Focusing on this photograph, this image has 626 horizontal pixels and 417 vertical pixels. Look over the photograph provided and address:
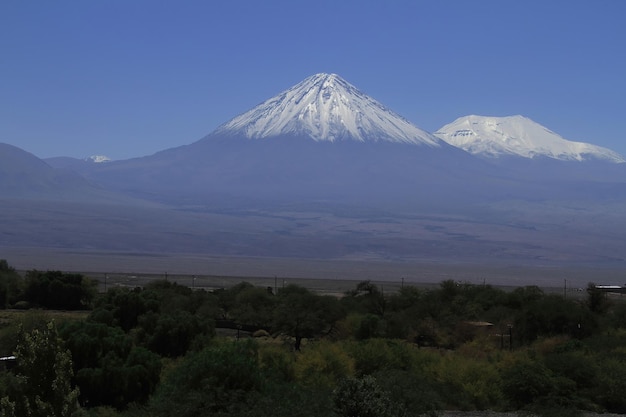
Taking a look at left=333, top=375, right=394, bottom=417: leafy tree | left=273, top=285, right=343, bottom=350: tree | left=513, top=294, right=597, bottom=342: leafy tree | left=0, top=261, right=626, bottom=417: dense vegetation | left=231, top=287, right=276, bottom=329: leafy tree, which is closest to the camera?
left=333, top=375, right=394, bottom=417: leafy tree

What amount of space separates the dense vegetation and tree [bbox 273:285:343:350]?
8 centimetres

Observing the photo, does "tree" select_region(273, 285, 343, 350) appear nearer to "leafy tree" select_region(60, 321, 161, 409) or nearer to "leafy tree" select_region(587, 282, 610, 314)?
"leafy tree" select_region(60, 321, 161, 409)

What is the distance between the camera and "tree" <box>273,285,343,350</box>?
42109 millimetres

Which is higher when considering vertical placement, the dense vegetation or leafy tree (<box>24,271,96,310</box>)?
leafy tree (<box>24,271,96,310</box>)

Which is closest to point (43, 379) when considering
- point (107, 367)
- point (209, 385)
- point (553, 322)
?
point (209, 385)

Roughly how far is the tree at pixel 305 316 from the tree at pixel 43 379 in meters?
24.9

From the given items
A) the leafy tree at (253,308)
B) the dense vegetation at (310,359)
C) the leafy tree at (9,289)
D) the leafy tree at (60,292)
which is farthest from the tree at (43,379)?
the leafy tree at (9,289)

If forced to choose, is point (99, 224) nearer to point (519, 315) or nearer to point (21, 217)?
point (21, 217)

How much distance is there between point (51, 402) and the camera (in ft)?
48.3

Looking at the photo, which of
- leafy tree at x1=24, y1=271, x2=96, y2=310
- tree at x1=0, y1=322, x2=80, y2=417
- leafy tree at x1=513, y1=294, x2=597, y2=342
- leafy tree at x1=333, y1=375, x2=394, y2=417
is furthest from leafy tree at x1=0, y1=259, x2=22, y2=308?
tree at x1=0, y1=322, x2=80, y2=417

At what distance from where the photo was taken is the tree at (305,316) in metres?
42.1

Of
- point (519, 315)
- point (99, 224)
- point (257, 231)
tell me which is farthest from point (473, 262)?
point (519, 315)

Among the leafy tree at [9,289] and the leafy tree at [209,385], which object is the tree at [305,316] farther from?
the leafy tree at [9,289]

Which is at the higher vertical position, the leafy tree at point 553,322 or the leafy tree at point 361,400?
the leafy tree at point 553,322
